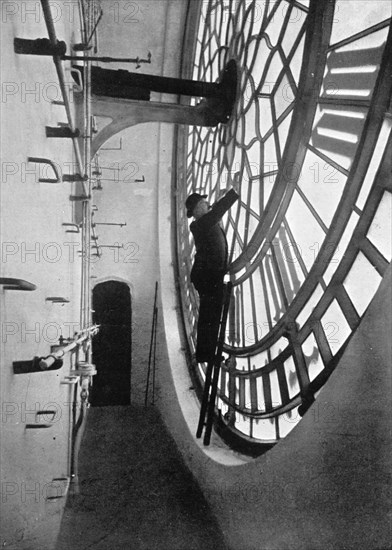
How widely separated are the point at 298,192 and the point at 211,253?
622 mm

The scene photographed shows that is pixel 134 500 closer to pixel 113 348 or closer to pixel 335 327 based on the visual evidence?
pixel 335 327

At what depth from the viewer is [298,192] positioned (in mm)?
1747

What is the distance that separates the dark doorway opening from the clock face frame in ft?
4.66

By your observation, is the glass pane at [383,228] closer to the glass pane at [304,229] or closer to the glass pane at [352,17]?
the glass pane at [304,229]

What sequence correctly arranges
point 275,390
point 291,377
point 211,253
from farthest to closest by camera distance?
point 211,253
point 275,390
point 291,377

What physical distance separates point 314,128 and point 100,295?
2.54 m

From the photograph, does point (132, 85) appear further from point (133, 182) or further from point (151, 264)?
point (151, 264)

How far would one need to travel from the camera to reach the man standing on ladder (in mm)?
2188

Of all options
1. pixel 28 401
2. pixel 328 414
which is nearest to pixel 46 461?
pixel 28 401

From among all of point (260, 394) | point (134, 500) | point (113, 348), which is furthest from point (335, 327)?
point (113, 348)

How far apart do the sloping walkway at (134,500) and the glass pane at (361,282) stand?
1163 mm

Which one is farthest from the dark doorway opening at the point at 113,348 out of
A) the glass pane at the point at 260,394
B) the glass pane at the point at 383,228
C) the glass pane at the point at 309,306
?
the glass pane at the point at 383,228

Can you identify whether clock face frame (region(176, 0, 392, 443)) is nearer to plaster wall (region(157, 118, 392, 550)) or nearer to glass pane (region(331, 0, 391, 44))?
glass pane (region(331, 0, 391, 44))

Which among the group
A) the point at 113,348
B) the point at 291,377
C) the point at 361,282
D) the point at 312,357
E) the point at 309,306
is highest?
the point at 361,282
